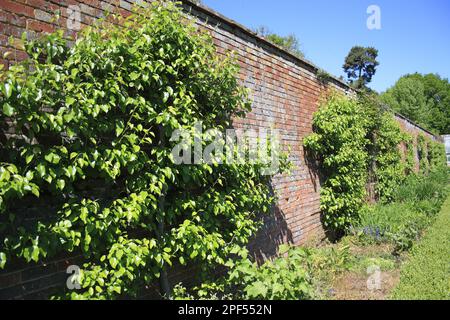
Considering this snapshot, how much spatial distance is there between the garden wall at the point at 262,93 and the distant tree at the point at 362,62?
4450 centimetres

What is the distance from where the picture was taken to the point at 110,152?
96.2 inches

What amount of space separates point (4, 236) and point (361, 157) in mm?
6093

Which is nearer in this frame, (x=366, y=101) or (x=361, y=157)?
(x=361, y=157)

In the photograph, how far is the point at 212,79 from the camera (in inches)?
130

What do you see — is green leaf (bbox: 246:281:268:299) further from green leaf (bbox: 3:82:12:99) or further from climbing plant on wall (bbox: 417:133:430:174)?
climbing plant on wall (bbox: 417:133:430:174)

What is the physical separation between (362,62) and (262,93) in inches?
1913

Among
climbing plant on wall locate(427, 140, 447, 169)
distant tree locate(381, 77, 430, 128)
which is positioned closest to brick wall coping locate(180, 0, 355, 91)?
climbing plant on wall locate(427, 140, 447, 169)

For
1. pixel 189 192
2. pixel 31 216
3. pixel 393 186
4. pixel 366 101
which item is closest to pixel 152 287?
pixel 189 192

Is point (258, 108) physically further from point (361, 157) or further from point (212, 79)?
point (361, 157)

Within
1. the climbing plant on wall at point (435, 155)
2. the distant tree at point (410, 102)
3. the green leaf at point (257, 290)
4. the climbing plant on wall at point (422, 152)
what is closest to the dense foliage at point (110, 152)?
the green leaf at point (257, 290)

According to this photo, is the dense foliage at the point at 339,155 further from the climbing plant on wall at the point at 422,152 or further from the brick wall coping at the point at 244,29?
the climbing plant on wall at the point at 422,152

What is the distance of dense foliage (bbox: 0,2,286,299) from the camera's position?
2143 millimetres

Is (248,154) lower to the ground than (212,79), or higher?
lower

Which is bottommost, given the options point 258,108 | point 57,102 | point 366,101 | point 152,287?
point 152,287
